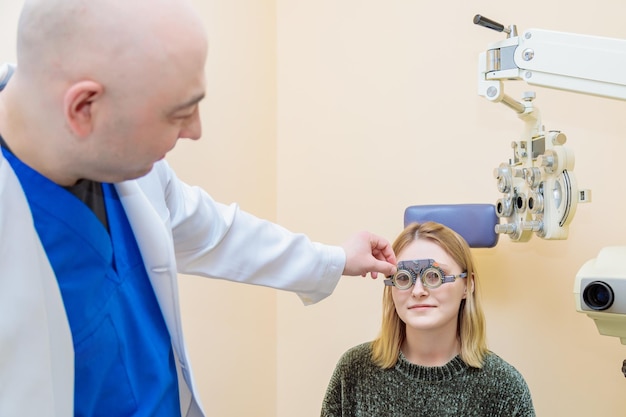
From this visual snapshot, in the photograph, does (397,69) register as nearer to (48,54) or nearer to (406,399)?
(406,399)

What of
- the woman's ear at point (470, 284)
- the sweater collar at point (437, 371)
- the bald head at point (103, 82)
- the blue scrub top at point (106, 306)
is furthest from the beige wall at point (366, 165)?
the bald head at point (103, 82)

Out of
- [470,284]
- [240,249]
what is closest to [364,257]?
[240,249]

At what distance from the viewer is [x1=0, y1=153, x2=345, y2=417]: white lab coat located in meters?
0.87

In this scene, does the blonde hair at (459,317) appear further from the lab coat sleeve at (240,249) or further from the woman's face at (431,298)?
the lab coat sleeve at (240,249)

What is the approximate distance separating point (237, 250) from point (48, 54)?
708 mm

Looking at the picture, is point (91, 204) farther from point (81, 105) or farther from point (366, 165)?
point (366, 165)

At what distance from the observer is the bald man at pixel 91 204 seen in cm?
83

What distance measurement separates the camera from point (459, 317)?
77.6 inches

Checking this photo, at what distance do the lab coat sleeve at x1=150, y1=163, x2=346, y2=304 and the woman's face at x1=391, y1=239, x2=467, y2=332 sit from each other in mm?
369

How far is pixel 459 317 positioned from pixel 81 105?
143 centimetres

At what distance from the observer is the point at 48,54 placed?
2.72 feet

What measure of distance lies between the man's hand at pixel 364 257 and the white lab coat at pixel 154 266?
0.10 feet

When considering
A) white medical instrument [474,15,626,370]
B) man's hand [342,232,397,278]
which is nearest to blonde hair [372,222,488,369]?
white medical instrument [474,15,626,370]

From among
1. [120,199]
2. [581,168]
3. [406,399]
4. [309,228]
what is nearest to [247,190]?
[309,228]
